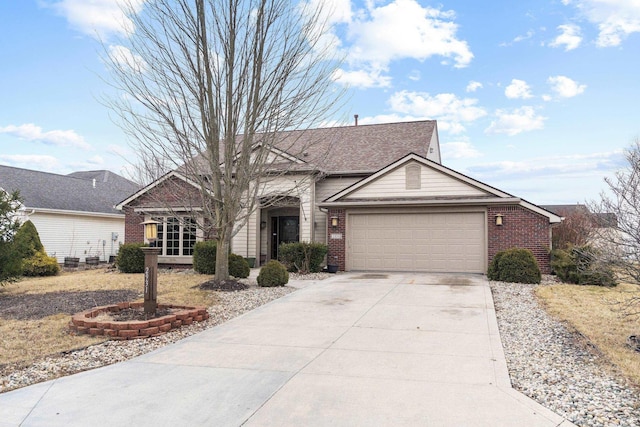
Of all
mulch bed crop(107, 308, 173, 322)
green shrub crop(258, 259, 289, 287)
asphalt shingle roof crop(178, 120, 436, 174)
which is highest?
asphalt shingle roof crop(178, 120, 436, 174)

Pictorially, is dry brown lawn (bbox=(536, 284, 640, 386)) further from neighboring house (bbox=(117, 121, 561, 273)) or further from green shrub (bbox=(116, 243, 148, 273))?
green shrub (bbox=(116, 243, 148, 273))

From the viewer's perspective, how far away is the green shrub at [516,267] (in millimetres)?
12953

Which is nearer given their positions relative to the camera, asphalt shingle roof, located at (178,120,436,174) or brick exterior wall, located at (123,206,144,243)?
asphalt shingle roof, located at (178,120,436,174)

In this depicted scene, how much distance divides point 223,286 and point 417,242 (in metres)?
7.20

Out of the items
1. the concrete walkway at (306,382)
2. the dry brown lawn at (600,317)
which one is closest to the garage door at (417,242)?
the dry brown lawn at (600,317)

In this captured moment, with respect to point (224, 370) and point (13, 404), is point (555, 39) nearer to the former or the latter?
point (224, 370)

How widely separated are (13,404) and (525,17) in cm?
1412

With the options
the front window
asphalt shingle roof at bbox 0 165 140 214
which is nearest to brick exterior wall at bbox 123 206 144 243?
the front window

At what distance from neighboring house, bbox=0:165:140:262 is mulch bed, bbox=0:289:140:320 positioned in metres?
12.0

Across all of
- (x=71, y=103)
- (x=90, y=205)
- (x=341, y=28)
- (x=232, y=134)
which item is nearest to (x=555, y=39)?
(x=341, y=28)

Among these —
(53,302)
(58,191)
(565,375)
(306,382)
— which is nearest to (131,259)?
(53,302)

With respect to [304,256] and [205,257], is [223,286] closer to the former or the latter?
[205,257]

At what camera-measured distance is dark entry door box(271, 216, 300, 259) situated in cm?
1892

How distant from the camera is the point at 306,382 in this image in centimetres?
474
